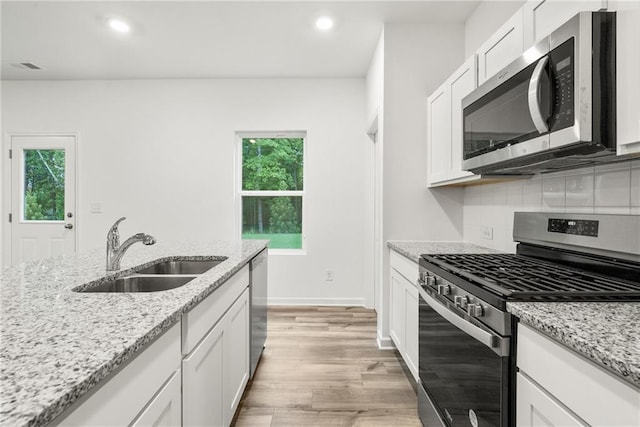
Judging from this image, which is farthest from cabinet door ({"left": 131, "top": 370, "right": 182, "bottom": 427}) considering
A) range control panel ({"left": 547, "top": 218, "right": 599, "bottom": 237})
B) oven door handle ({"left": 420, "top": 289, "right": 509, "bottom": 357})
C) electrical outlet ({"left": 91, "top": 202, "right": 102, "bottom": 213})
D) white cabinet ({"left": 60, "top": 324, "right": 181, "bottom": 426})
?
electrical outlet ({"left": 91, "top": 202, "right": 102, "bottom": 213})

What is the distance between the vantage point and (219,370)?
4.99 ft

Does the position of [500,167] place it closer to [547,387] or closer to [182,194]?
[547,387]

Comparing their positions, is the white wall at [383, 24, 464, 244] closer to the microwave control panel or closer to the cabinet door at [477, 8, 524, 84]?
the cabinet door at [477, 8, 524, 84]

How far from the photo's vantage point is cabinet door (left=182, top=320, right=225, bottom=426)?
114 centimetres

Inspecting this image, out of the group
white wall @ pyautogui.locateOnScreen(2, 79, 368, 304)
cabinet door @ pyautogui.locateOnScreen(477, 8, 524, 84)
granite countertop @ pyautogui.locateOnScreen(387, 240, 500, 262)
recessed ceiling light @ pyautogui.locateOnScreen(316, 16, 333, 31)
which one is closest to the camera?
cabinet door @ pyautogui.locateOnScreen(477, 8, 524, 84)

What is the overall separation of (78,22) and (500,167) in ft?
11.2

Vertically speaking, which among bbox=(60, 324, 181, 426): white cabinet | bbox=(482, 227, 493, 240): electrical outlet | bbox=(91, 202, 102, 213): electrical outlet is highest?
bbox=(91, 202, 102, 213): electrical outlet

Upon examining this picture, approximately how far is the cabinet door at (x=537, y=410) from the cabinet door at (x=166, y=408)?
3.17ft

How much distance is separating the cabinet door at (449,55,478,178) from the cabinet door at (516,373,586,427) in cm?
139

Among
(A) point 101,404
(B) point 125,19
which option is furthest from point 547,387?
(B) point 125,19

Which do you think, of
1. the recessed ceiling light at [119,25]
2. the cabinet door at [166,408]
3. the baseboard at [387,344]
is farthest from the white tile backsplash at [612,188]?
the recessed ceiling light at [119,25]

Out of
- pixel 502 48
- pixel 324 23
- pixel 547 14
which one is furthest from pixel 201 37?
pixel 547 14

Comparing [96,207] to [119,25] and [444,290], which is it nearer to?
[119,25]

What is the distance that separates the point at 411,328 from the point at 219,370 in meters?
1.19
